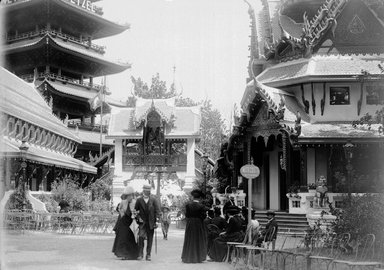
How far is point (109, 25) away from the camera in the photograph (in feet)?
198

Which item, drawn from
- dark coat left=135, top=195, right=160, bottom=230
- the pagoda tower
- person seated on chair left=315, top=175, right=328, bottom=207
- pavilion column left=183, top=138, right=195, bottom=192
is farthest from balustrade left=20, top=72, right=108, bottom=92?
dark coat left=135, top=195, right=160, bottom=230

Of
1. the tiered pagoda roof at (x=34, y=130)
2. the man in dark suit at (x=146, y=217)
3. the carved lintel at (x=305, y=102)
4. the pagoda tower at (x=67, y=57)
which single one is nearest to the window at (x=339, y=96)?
the carved lintel at (x=305, y=102)

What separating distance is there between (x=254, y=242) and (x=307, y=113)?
13130mm

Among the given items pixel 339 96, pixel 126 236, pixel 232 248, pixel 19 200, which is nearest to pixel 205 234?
pixel 232 248

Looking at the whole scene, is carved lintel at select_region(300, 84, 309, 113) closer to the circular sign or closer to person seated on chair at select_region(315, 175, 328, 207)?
person seated on chair at select_region(315, 175, 328, 207)

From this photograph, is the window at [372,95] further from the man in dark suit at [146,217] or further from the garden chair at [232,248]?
the man in dark suit at [146,217]

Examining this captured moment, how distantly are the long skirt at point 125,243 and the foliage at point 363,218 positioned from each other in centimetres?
518

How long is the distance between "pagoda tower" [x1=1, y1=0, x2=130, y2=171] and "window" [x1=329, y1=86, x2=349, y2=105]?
26.9m

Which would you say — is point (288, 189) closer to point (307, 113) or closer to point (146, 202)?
point (307, 113)

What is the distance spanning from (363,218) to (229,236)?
331cm

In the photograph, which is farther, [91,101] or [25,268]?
[91,101]

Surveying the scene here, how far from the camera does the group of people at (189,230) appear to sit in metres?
15.5

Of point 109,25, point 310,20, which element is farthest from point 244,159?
point 109,25

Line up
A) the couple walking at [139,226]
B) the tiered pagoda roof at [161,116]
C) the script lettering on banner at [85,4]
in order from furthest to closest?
1. the script lettering on banner at [85,4]
2. the tiered pagoda roof at [161,116]
3. the couple walking at [139,226]
